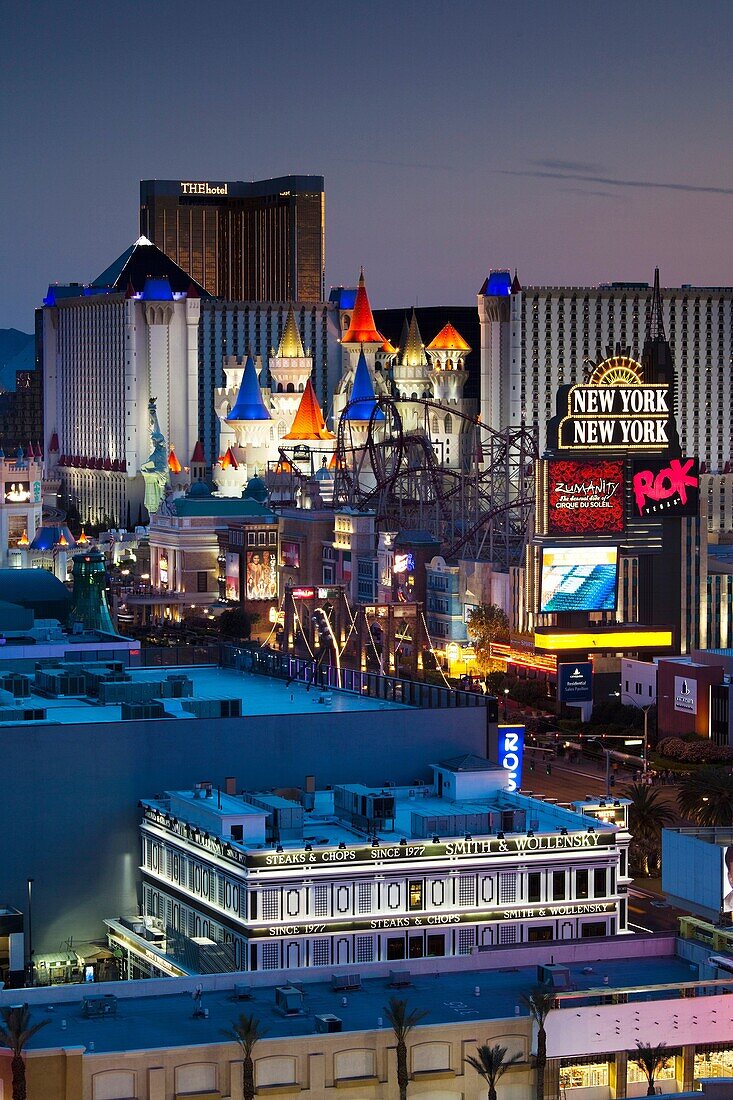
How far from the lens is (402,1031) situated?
41156mm

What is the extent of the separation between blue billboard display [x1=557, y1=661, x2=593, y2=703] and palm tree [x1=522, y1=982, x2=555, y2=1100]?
69276mm

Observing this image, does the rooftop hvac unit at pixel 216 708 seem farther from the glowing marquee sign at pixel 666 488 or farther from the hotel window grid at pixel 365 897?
the glowing marquee sign at pixel 666 488

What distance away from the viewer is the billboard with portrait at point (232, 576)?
154875mm

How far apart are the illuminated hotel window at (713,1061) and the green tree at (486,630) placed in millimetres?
77405

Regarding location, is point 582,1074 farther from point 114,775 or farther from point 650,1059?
point 114,775

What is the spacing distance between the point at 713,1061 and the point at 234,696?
1257 inches

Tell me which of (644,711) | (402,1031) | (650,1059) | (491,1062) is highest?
(402,1031)

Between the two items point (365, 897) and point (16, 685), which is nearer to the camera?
point (365, 897)

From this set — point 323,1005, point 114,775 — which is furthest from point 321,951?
point 323,1005

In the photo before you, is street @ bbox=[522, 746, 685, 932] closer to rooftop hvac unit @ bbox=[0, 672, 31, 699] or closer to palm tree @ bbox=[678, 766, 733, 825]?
palm tree @ bbox=[678, 766, 733, 825]

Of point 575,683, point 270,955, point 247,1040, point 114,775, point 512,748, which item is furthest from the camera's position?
point 575,683

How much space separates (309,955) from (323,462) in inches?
4776

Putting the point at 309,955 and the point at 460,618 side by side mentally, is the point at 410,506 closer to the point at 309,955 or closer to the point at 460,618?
the point at 460,618

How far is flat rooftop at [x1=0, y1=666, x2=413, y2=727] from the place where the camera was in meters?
67.6
